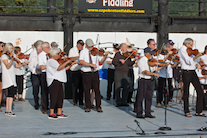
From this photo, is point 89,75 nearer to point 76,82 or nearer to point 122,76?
point 76,82

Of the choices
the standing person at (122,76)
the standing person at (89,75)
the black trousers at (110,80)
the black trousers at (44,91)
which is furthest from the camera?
the black trousers at (110,80)

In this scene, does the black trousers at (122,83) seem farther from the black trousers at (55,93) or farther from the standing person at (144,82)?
the black trousers at (55,93)

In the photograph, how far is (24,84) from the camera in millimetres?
12367

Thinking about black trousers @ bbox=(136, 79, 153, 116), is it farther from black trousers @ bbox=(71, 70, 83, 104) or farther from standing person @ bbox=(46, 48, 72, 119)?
black trousers @ bbox=(71, 70, 83, 104)

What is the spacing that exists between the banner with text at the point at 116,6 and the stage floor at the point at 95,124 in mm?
3954

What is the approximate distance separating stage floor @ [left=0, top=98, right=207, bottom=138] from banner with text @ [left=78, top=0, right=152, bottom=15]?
3.95 m

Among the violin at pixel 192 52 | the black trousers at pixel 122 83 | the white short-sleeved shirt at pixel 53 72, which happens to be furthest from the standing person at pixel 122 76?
the white short-sleeved shirt at pixel 53 72

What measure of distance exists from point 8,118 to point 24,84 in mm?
3951

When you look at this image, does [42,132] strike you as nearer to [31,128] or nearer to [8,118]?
[31,128]

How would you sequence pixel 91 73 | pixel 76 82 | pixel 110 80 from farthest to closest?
pixel 110 80 < pixel 76 82 < pixel 91 73

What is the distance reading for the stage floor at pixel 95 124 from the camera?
22.1 ft

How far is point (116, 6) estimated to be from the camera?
12.5 meters

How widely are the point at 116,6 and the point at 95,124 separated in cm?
594

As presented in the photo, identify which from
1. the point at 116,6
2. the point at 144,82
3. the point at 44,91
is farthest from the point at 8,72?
the point at 116,6
